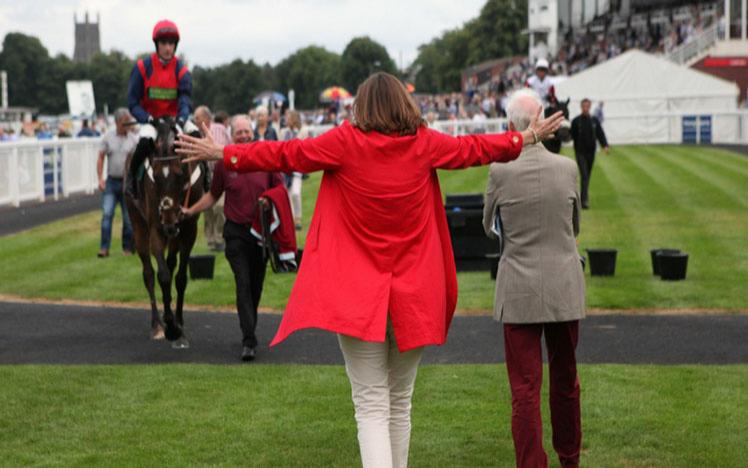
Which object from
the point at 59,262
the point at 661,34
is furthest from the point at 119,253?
the point at 661,34

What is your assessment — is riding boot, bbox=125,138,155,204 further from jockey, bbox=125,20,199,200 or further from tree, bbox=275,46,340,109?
tree, bbox=275,46,340,109

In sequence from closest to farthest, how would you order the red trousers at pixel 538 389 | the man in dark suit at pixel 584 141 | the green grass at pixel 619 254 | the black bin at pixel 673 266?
the red trousers at pixel 538 389, the green grass at pixel 619 254, the black bin at pixel 673 266, the man in dark suit at pixel 584 141

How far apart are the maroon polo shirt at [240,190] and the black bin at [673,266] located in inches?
221

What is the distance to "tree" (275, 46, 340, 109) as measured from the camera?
163m

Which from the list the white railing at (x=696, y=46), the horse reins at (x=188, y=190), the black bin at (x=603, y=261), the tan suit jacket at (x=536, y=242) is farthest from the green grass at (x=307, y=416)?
Result: the white railing at (x=696, y=46)

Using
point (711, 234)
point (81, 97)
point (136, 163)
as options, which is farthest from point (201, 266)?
point (81, 97)

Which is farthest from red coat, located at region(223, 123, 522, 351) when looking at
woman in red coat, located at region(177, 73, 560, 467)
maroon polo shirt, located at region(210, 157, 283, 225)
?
maroon polo shirt, located at region(210, 157, 283, 225)

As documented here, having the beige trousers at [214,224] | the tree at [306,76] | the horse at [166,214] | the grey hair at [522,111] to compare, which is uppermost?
the tree at [306,76]

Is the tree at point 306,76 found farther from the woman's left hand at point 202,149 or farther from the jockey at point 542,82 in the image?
the woman's left hand at point 202,149

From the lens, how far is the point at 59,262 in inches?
653

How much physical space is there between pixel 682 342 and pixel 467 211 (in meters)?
5.01

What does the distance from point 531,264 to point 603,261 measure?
8359 mm

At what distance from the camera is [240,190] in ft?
31.8

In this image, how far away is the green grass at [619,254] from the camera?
13.0 m
